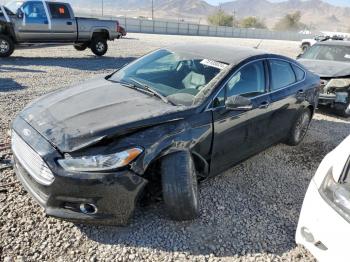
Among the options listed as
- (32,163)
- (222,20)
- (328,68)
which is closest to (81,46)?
(328,68)

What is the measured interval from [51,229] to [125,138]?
1.07 m

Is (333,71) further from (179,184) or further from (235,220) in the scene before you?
(179,184)

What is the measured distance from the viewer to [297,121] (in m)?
5.16

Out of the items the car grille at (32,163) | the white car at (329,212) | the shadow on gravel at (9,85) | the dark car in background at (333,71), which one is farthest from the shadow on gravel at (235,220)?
the shadow on gravel at (9,85)

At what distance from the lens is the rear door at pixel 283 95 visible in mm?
4380

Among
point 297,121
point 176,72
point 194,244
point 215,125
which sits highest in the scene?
point 176,72

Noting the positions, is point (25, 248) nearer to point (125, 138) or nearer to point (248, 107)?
point (125, 138)

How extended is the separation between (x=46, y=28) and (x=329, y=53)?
31.1 ft

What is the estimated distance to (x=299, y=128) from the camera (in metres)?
5.31

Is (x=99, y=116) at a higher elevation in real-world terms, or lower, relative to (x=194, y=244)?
higher

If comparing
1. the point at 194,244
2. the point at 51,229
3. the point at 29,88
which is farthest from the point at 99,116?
the point at 29,88

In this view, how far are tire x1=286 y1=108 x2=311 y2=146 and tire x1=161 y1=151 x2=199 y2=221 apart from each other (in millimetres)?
2570

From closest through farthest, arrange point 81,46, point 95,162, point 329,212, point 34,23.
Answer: point 329,212 < point 95,162 < point 34,23 < point 81,46

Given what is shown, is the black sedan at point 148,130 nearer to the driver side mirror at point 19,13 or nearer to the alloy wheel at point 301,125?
the alloy wheel at point 301,125
